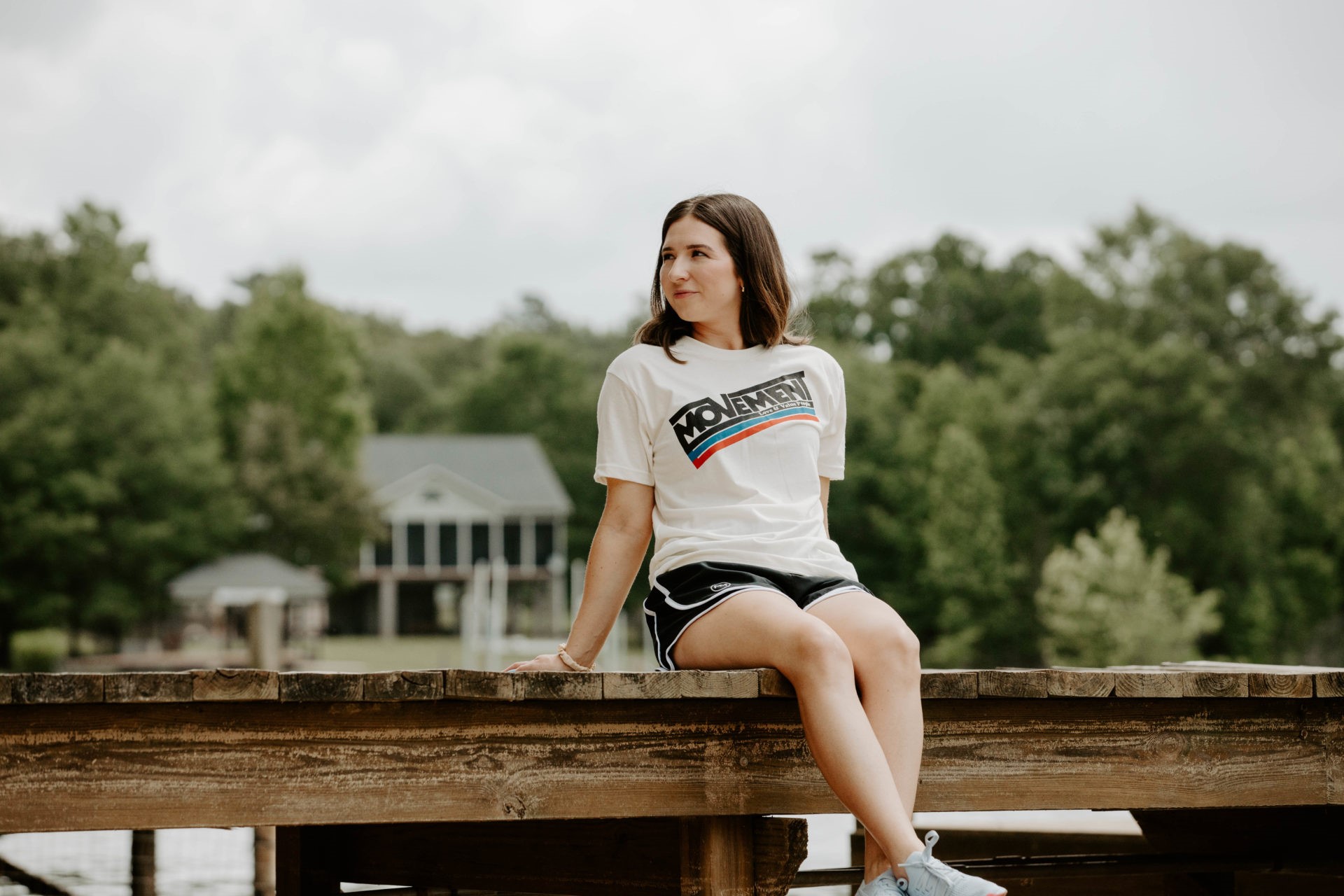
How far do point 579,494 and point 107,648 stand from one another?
19954 mm

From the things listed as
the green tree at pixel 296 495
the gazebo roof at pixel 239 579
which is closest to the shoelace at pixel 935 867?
the gazebo roof at pixel 239 579

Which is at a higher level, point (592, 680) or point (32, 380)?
point (32, 380)

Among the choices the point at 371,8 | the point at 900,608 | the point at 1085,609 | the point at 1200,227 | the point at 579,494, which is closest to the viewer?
the point at 1085,609

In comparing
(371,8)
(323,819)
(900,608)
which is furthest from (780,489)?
(371,8)

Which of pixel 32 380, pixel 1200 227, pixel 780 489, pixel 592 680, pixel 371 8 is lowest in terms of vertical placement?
pixel 592 680

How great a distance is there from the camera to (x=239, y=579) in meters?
35.8

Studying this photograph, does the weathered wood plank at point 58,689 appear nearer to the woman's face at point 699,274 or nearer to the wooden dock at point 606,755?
the wooden dock at point 606,755

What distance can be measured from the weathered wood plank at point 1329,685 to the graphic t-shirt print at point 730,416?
1.03 metres

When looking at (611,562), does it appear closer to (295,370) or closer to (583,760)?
(583,760)

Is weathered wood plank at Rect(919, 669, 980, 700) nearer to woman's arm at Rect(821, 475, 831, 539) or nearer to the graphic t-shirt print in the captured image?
woman's arm at Rect(821, 475, 831, 539)

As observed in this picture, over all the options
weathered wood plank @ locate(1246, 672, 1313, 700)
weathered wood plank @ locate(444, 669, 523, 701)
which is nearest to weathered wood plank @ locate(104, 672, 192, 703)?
weathered wood plank @ locate(444, 669, 523, 701)

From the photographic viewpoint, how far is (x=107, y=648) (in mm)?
36938

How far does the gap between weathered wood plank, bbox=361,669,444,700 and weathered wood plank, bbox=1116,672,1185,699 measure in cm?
110

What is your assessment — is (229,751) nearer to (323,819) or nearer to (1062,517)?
(323,819)
